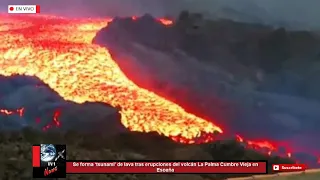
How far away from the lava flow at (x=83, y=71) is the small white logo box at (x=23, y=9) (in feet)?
0.08

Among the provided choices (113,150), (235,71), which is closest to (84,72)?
(113,150)

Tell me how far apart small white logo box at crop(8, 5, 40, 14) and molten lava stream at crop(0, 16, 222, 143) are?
3cm

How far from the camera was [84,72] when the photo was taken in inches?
80.5

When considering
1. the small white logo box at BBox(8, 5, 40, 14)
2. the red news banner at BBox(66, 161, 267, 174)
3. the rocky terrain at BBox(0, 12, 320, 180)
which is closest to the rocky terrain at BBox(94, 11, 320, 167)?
the rocky terrain at BBox(0, 12, 320, 180)

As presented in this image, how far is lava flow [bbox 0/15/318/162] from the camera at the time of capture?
203cm

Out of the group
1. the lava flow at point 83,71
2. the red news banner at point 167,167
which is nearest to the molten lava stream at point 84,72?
the lava flow at point 83,71

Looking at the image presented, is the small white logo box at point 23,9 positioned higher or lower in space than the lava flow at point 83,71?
higher

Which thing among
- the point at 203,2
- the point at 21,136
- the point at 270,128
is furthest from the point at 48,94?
the point at 270,128

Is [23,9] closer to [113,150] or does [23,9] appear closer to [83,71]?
[83,71]

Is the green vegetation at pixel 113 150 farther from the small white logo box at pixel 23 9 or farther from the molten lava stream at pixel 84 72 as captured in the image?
the small white logo box at pixel 23 9

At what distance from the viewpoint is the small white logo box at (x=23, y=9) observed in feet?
6.65

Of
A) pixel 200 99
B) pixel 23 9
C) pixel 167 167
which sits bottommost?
pixel 167 167

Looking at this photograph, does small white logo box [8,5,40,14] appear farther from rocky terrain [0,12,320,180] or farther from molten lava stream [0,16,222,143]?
rocky terrain [0,12,320,180]

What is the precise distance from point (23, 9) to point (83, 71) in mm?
349
